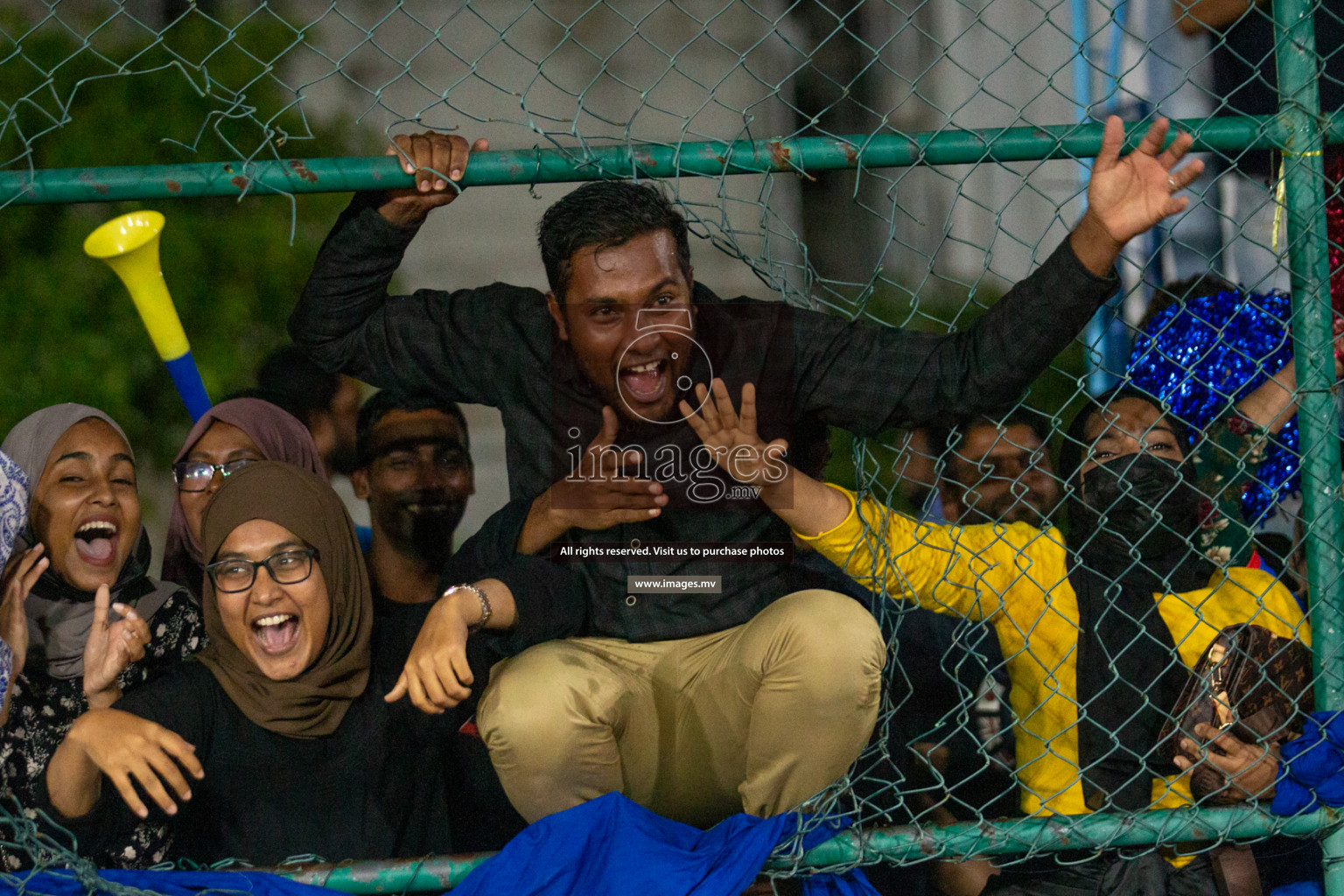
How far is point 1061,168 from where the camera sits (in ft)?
17.1

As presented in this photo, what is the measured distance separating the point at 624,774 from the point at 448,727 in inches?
14.0

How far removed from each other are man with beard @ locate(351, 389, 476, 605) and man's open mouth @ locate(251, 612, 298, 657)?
2.49 feet

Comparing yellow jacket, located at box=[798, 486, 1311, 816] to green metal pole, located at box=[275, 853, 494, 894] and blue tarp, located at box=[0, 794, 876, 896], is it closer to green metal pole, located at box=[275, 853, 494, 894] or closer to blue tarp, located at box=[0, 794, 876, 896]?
blue tarp, located at box=[0, 794, 876, 896]

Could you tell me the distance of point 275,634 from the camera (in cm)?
235

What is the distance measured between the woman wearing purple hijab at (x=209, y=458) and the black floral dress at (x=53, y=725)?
0.90ft

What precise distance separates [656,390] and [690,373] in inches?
2.7

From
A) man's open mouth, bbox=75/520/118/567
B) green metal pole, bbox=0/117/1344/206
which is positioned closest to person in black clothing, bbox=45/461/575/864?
man's open mouth, bbox=75/520/118/567

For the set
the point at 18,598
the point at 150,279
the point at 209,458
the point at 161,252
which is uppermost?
the point at 161,252

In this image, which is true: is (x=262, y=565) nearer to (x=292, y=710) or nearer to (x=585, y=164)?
(x=292, y=710)

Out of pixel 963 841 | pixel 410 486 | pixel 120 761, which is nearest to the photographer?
pixel 120 761

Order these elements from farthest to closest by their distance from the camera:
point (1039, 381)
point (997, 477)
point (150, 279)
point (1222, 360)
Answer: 1. point (1039, 381)
2. point (1222, 360)
3. point (997, 477)
4. point (150, 279)

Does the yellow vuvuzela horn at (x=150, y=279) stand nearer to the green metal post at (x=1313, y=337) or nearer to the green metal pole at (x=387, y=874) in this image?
the green metal pole at (x=387, y=874)

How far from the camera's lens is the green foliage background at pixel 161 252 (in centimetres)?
380

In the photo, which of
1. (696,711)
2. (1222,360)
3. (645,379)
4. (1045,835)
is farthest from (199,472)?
(1222,360)
